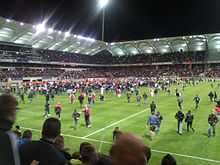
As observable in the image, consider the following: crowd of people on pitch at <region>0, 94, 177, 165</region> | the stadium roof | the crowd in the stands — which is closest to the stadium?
crowd of people on pitch at <region>0, 94, 177, 165</region>

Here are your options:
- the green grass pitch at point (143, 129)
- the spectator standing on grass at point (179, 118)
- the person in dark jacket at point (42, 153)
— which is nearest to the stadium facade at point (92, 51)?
the green grass pitch at point (143, 129)

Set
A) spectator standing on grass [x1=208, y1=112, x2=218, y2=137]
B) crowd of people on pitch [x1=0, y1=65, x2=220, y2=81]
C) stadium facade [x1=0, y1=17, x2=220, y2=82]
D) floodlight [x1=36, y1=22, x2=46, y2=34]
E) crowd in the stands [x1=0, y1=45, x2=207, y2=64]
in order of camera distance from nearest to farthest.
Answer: spectator standing on grass [x1=208, y1=112, x2=218, y2=137]
floodlight [x1=36, y1=22, x2=46, y2=34]
crowd of people on pitch [x1=0, y1=65, x2=220, y2=81]
stadium facade [x1=0, y1=17, x2=220, y2=82]
crowd in the stands [x1=0, y1=45, x2=207, y2=64]

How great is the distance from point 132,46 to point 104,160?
11671 centimetres

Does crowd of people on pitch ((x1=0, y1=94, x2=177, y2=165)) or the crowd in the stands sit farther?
the crowd in the stands

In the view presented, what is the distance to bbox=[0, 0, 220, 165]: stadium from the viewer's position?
12.7ft

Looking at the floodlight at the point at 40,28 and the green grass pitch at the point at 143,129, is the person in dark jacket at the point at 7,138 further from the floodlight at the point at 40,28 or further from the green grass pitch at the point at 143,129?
the floodlight at the point at 40,28

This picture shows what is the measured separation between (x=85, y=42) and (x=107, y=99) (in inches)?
2520

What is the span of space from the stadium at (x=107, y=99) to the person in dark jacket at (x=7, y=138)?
0.03ft

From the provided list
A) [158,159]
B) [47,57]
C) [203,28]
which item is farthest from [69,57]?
[158,159]

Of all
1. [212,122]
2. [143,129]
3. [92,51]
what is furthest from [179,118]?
[92,51]

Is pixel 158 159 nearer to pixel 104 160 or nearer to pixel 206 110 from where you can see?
pixel 104 160

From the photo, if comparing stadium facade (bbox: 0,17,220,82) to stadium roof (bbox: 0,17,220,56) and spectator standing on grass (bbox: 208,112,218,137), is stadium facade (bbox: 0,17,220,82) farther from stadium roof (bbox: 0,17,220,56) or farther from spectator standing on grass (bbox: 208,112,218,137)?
spectator standing on grass (bbox: 208,112,218,137)

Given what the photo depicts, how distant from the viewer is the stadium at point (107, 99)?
12.7 feet

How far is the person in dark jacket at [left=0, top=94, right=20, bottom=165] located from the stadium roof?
67.2m
